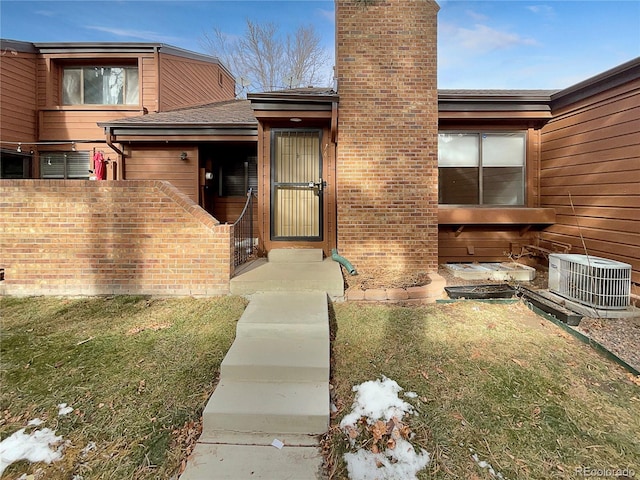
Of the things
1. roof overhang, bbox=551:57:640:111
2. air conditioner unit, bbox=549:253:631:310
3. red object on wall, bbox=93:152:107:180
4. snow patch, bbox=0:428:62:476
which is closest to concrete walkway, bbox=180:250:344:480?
snow patch, bbox=0:428:62:476

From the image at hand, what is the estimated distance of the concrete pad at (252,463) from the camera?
6.17 ft

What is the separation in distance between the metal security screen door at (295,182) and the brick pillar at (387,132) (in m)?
0.71

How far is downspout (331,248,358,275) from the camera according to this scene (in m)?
4.98

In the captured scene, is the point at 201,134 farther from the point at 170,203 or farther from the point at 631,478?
the point at 631,478

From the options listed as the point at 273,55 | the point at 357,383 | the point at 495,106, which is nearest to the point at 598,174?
the point at 495,106

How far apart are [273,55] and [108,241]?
709 inches

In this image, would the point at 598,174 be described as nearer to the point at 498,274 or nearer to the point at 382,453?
the point at 498,274

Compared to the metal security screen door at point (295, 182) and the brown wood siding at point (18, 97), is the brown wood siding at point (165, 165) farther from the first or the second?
the brown wood siding at point (18, 97)

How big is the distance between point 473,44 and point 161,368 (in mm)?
11339

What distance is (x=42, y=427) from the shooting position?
2.21 m

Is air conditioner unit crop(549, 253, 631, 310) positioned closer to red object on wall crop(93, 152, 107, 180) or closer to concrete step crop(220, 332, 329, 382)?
concrete step crop(220, 332, 329, 382)

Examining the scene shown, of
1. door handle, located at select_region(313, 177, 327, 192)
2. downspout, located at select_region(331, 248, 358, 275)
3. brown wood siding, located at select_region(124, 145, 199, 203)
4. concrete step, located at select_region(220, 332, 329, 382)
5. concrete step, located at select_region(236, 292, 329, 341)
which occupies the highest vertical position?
brown wood siding, located at select_region(124, 145, 199, 203)

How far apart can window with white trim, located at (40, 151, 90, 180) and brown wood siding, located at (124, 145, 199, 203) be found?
106 inches

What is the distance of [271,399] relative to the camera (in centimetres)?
242
